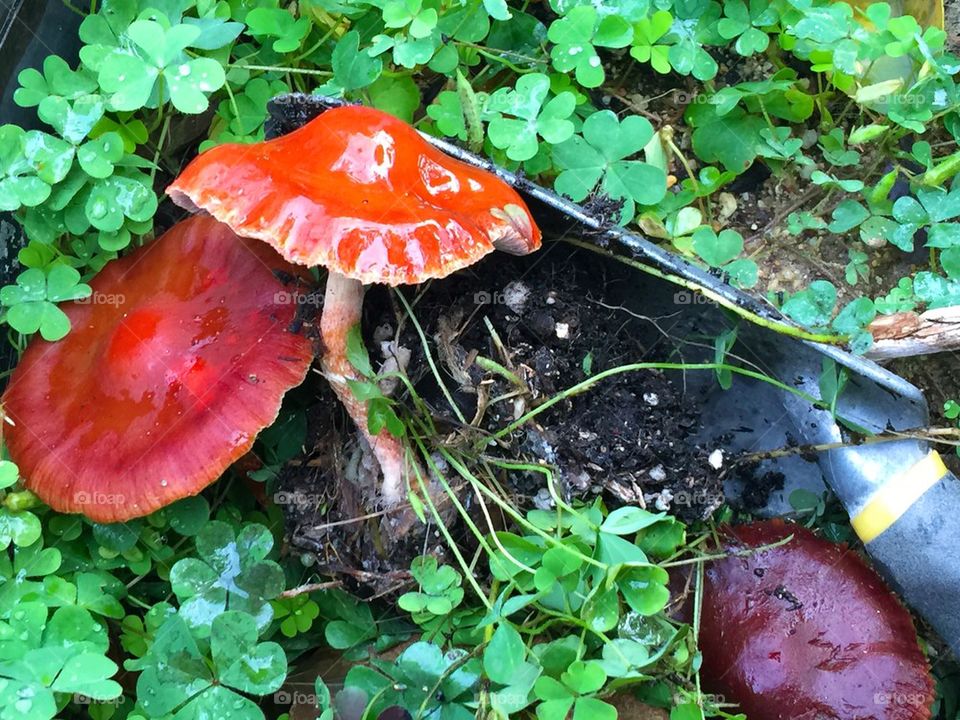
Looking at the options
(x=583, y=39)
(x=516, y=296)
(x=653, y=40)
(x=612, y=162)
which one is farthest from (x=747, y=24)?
(x=516, y=296)

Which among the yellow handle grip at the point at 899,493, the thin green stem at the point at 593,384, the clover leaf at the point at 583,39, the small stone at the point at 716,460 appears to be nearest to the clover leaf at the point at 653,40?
the clover leaf at the point at 583,39

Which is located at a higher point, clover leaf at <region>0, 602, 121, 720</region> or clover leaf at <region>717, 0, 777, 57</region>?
clover leaf at <region>717, 0, 777, 57</region>

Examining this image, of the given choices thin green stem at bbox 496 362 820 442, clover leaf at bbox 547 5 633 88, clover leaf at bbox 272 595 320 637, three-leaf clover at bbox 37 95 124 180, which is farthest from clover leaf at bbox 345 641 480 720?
clover leaf at bbox 547 5 633 88

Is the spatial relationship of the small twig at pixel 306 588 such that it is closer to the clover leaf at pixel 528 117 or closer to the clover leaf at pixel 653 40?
the clover leaf at pixel 528 117

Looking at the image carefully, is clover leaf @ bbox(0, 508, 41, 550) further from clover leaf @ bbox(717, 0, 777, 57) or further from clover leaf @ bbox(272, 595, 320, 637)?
clover leaf @ bbox(717, 0, 777, 57)

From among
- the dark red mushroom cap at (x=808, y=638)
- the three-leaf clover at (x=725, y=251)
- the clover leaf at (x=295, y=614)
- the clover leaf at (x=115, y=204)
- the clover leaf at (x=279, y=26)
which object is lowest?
the clover leaf at (x=295, y=614)

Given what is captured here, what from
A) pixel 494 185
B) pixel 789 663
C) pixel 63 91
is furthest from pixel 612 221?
pixel 63 91
